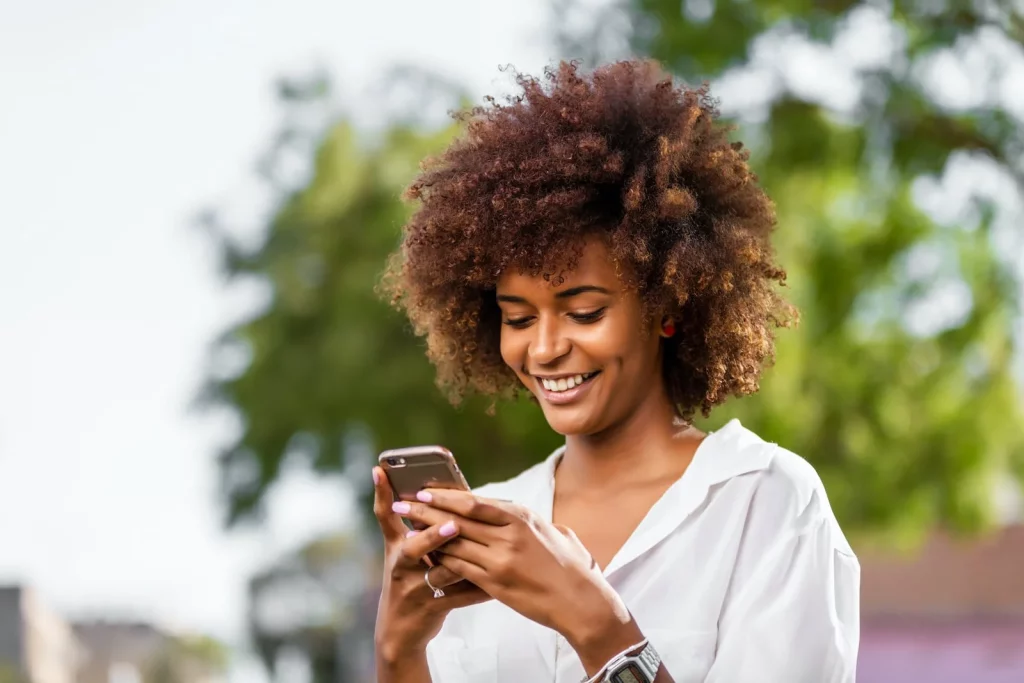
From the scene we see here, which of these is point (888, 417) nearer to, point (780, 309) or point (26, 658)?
point (26, 658)

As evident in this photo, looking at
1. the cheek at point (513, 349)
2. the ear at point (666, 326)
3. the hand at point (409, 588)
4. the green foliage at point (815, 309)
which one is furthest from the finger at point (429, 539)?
the green foliage at point (815, 309)

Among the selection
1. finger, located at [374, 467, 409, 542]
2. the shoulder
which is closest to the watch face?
the shoulder

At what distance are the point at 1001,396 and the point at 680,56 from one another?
4087 mm

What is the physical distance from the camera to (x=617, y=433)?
113 inches

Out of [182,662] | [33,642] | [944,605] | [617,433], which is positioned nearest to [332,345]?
[33,642]

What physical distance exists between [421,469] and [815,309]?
31.9 ft

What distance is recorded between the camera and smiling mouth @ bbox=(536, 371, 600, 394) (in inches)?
107

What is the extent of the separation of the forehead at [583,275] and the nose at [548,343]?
70mm

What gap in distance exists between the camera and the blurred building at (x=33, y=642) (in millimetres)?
8906

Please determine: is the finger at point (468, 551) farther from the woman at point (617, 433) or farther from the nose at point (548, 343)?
the nose at point (548, 343)

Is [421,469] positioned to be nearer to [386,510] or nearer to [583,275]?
[386,510]

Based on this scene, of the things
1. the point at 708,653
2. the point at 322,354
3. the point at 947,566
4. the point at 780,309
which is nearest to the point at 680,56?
the point at 322,354

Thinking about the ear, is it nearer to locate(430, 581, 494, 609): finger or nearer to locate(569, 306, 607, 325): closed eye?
locate(569, 306, 607, 325): closed eye

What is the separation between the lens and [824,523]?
8.45 ft
